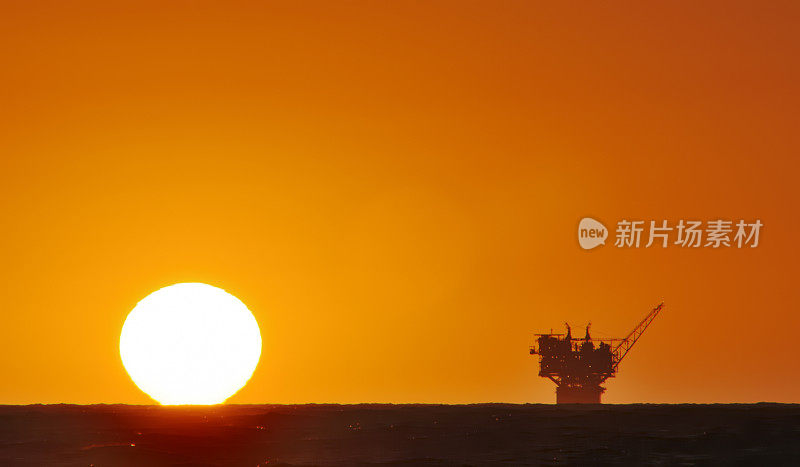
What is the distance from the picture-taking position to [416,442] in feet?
278

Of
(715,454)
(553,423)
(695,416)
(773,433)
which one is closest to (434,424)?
(553,423)

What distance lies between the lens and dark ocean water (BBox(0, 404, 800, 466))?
69250 mm

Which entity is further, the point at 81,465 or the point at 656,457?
the point at 656,457

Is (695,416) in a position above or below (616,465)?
above

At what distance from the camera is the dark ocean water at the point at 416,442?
69.2 meters

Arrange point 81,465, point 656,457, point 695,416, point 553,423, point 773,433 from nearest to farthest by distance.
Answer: point 81,465
point 656,457
point 773,433
point 553,423
point 695,416

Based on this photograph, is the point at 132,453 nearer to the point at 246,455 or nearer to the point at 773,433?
the point at 246,455

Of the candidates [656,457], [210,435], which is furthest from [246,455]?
[656,457]

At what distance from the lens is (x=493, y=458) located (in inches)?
2771

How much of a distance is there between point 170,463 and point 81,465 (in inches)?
190

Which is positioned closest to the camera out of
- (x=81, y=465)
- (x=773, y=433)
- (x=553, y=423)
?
(x=81, y=465)

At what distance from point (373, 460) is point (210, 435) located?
24297 millimetres

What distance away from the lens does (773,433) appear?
3386 inches

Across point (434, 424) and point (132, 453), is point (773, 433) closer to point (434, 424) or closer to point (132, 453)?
point (434, 424)
